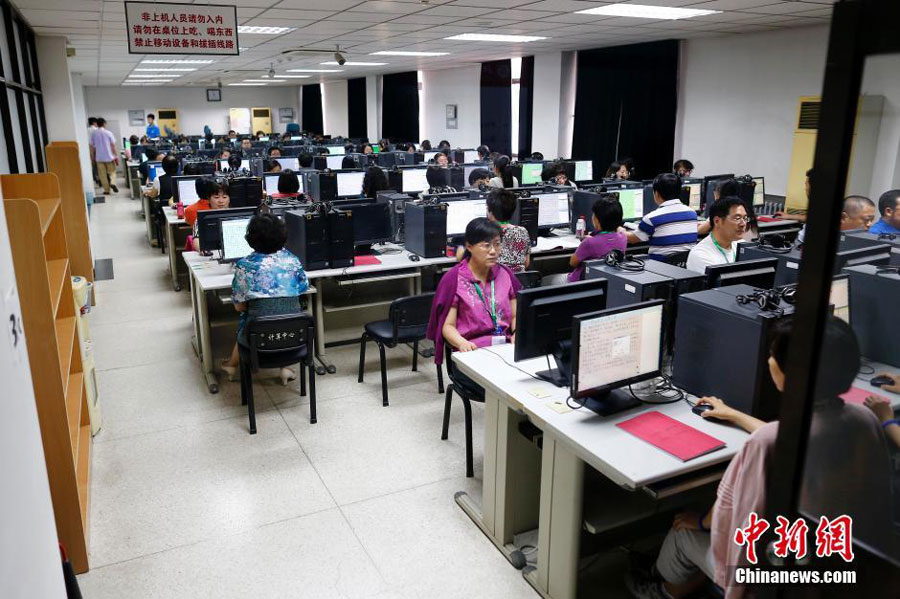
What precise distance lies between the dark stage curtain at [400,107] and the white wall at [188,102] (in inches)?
326

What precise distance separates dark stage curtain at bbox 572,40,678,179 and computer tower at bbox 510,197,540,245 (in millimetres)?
4617

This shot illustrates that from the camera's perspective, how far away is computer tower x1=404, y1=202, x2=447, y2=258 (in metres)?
5.14

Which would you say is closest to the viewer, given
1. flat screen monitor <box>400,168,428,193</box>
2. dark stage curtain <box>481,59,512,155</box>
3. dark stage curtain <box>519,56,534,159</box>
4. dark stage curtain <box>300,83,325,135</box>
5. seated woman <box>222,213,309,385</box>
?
seated woman <box>222,213,309,385</box>

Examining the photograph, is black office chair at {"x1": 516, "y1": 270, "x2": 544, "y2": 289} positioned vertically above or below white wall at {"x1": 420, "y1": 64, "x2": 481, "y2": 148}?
below

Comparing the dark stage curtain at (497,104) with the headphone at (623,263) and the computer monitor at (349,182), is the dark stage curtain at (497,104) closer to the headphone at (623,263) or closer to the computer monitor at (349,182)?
the computer monitor at (349,182)

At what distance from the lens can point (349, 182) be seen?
8062mm

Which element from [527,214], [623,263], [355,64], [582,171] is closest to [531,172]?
[582,171]

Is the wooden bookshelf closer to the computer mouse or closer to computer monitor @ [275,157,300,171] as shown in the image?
the computer mouse

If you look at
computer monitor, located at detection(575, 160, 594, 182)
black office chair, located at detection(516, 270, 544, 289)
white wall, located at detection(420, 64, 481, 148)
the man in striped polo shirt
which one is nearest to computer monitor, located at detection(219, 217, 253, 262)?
black office chair, located at detection(516, 270, 544, 289)

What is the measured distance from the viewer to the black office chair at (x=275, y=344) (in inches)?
145

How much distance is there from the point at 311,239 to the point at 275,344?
3.87 feet

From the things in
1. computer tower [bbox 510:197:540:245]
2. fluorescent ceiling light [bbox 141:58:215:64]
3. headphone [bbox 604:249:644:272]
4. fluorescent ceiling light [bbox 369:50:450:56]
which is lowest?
computer tower [bbox 510:197:540:245]

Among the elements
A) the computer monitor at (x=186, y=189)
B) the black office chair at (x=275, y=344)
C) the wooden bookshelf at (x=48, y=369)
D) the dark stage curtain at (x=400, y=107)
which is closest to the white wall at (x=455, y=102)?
the dark stage curtain at (x=400, y=107)

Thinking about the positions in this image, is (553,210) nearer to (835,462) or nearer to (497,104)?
(835,462)
